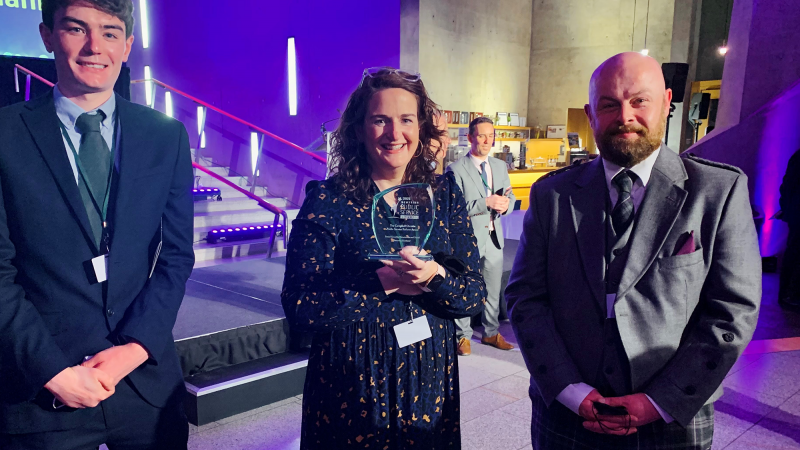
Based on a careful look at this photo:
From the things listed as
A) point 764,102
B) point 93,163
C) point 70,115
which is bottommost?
point 93,163

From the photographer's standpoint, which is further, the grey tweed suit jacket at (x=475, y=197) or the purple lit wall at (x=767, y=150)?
the purple lit wall at (x=767, y=150)

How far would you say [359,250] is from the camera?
1.45 metres

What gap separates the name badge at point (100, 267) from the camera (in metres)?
1.20

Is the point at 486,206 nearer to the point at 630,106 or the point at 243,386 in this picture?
the point at 243,386

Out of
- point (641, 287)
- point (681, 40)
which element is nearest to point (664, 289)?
point (641, 287)

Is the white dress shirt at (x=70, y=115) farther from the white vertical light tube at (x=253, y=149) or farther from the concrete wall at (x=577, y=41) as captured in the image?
the concrete wall at (x=577, y=41)

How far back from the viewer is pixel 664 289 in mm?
1253

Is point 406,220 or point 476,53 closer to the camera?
point 406,220

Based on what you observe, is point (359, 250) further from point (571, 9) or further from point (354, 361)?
point (571, 9)

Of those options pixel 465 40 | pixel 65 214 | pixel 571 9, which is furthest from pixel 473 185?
pixel 571 9

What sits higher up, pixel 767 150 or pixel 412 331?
pixel 767 150

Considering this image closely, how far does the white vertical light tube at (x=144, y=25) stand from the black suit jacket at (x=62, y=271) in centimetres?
1112

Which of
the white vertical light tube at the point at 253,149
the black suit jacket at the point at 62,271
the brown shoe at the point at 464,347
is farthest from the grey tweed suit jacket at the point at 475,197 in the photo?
the white vertical light tube at the point at 253,149

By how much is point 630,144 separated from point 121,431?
135cm
